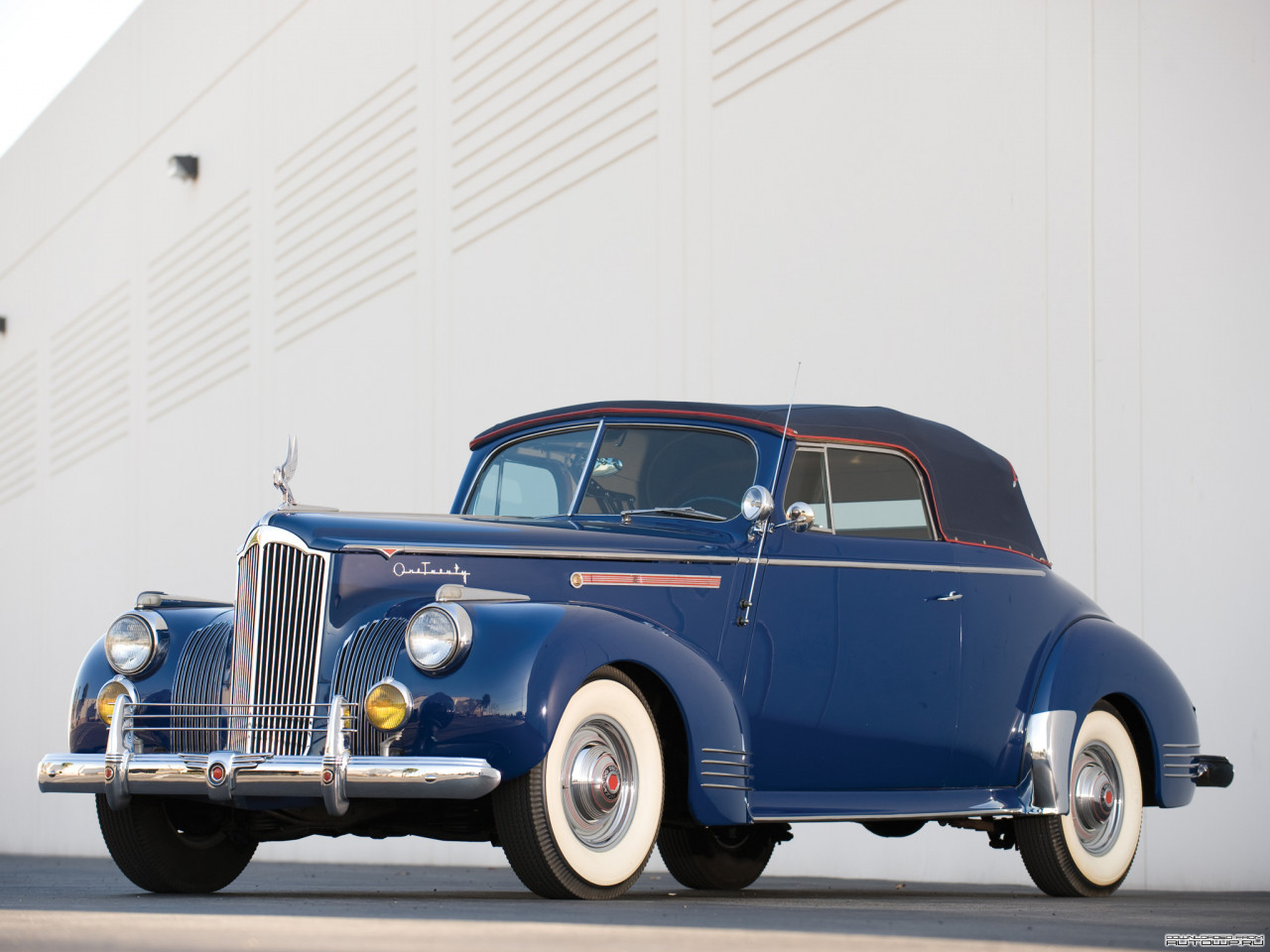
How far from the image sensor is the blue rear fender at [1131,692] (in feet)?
22.8

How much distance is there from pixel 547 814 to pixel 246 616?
1.47m

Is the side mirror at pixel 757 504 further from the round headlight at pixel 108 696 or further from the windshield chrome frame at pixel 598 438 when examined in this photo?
the round headlight at pixel 108 696

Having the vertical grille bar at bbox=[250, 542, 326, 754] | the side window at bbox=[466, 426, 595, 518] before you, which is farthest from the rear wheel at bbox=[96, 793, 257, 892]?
the side window at bbox=[466, 426, 595, 518]

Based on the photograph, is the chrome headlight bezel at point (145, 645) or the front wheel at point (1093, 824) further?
the front wheel at point (1093, 824)

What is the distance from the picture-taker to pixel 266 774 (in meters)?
5.24

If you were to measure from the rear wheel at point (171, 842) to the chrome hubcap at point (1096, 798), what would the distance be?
3546 mm

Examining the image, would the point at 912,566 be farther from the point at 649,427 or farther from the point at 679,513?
the point at 649,427

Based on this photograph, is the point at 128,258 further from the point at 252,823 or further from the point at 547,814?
the point at 547,814

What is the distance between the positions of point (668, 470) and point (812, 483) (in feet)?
1.95

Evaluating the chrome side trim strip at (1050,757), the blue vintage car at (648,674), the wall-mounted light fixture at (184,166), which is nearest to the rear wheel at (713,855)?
the blue vintage car at (648,674)

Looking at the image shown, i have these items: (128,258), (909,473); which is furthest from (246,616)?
(128,258)

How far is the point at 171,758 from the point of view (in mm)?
5551

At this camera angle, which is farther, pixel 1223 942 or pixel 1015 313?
pixel 1015 313

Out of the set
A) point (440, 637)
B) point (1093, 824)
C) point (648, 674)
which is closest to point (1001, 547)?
point (1093, 824)
